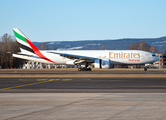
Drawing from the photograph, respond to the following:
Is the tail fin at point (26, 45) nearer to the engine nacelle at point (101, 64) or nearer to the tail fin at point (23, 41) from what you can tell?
the tail fin at point (23, 41)

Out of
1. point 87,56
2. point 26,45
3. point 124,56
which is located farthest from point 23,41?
point 124,56

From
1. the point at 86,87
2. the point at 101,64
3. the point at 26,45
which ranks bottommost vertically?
the point at 86,87

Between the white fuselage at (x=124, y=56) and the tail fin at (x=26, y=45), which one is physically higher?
the tail fin at (x=26, y=45)

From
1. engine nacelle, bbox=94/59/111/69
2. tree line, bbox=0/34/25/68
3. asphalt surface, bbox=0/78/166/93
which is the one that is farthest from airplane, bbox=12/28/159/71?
tree line, bbox=0/34/25/68

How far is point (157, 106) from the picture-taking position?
11367mm

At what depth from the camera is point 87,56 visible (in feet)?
173

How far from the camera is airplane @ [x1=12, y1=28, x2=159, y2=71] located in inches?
2002

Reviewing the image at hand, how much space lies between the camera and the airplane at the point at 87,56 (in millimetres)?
50844

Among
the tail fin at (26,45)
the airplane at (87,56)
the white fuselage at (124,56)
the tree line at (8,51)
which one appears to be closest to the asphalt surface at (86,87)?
the airplane at (87,56)

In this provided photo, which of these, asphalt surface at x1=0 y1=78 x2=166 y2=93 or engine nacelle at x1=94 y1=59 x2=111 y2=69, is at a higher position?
engine nacelle at x1=94 y1=59 x2=111 y2=69

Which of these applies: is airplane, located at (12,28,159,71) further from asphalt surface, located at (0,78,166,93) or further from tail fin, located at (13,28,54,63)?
asphalt surface, located at (0,78,166,93)

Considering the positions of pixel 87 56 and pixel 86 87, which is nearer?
pixel 86 87

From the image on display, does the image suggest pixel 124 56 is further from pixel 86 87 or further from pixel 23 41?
pixel 86 87

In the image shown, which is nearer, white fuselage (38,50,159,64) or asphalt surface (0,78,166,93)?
asphalt surface (0,78,166,93)
